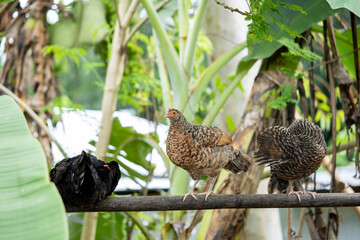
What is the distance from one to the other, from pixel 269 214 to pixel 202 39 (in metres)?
1.06

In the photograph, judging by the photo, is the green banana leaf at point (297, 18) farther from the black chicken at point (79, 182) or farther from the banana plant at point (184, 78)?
the black chicken at point (79, 182)

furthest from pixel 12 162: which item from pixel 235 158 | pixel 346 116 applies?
pixel 346 116

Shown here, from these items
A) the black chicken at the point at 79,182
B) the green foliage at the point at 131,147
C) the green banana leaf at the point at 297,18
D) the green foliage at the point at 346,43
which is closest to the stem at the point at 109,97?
the green foliage at the point at 131,147

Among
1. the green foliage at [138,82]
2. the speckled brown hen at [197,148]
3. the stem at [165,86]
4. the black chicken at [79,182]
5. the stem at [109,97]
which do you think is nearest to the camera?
the black chicken at [79,182]

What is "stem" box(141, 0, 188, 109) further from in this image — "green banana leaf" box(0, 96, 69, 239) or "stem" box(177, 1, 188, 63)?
"green banana leaf" box(0, 96, 69, 239)

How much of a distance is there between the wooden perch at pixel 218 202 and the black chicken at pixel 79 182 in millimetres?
29

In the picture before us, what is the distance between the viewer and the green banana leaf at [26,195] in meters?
0.55

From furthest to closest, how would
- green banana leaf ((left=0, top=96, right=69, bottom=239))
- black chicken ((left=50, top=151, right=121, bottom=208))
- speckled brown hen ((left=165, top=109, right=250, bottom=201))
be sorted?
speckled brown hen ((left=165, top=109, right=250, bottom=201)) → black chicken ((left=50, top=151, right=121, bottom=208)) → green banana leaf ((left=0, top=96, right=69, bottom=239))

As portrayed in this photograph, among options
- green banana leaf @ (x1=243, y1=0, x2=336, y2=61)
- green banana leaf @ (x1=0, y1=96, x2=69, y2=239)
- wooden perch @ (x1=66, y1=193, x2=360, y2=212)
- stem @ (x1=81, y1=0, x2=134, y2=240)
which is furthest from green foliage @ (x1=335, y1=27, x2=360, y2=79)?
green banana leaf @ (x1=0, y1=96, x2=69, y2=239)

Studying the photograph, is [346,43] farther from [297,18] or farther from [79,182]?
[79,182]

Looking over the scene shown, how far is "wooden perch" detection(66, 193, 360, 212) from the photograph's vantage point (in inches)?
36.8

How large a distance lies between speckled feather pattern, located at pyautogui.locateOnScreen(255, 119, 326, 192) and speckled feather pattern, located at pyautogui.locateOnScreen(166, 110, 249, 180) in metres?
0.09

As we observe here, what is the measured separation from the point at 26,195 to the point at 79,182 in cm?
29

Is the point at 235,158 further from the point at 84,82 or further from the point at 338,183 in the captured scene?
the point at 84,82
